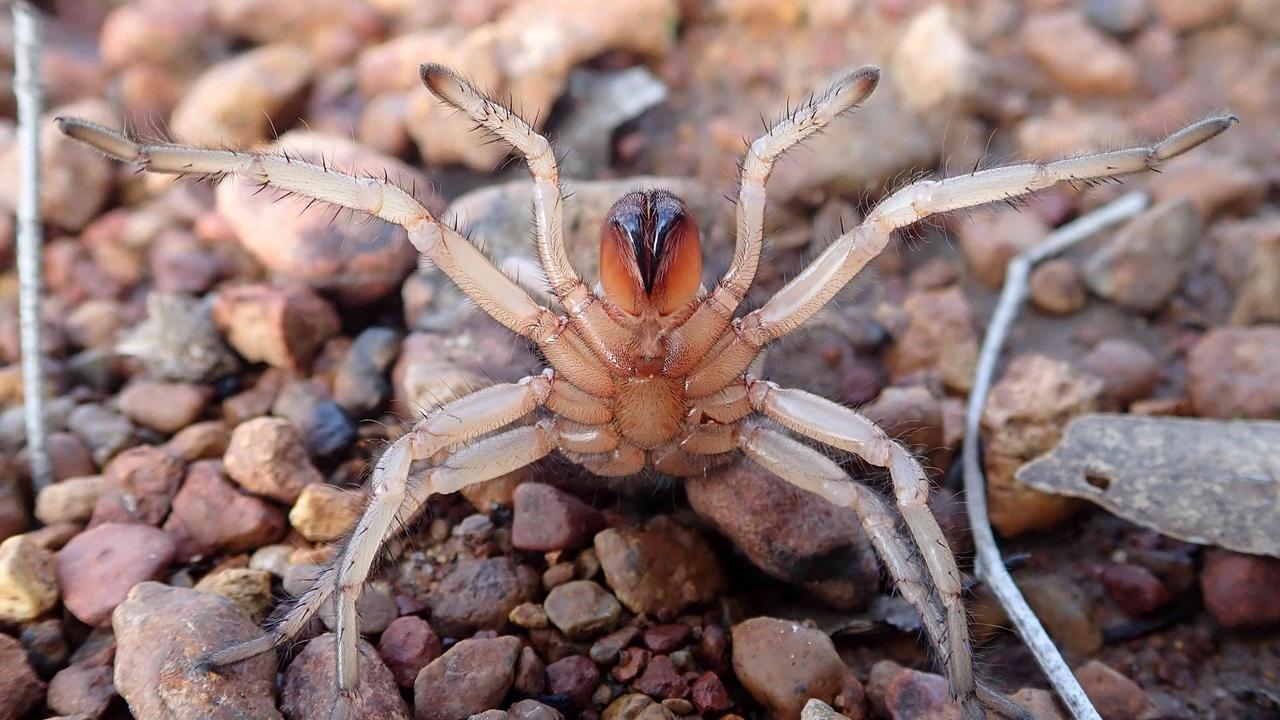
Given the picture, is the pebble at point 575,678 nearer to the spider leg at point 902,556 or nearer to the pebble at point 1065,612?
the spider leg at point 902,556

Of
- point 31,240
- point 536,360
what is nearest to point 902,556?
point 536,360

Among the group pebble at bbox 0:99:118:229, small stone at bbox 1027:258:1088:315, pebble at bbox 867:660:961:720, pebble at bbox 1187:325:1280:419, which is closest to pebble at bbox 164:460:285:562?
pebble at bbox 867:660:961:720

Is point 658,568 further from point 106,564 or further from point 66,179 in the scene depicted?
point 66,179

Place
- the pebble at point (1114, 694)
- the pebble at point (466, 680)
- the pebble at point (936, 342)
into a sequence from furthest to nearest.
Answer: the pebble at point (936, 342) < the pebble at point (1114, 694) < the pebble at point (466, 680)

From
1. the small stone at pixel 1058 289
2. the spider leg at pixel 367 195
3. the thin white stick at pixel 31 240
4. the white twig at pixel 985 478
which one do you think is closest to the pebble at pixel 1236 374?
the small stone at pixel 1058 289

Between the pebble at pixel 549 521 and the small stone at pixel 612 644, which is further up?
the pebble at pixel 549 521

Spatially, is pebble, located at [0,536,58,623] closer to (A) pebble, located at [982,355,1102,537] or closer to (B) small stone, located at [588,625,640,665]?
(B) small stone, located at [588,625,640,665]

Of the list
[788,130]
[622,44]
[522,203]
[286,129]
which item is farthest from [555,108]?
[788,130]
